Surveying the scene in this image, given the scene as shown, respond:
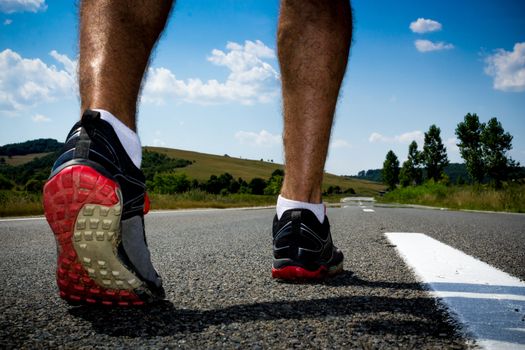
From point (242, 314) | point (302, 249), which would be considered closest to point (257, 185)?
point (302, 249)

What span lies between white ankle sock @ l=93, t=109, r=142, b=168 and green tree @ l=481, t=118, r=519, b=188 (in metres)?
45.1

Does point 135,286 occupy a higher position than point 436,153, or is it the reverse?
point 436,153

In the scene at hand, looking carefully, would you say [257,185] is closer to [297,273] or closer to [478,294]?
[297,273]

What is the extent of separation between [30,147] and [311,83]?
84.9 metres

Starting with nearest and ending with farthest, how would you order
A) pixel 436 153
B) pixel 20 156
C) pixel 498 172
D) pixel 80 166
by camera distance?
1. pixel 80 166
2. pixel 498 172
3. pixel 436 153
4. pixel 20 156

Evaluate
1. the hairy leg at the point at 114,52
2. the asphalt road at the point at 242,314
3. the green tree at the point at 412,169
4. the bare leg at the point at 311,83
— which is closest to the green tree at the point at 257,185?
the green tree at the point at 412,169

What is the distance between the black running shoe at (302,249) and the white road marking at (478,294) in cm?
36

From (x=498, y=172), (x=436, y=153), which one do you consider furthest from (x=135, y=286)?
(x=436, y=153)

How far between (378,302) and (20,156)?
256 ft

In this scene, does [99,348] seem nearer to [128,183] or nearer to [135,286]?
[135,286]

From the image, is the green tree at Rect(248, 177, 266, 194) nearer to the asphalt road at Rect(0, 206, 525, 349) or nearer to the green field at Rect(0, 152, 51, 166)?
the green field at Rect(0, 152, 51, 166)

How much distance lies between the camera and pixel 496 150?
40031mm

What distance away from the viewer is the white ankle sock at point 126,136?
1067 millimetres

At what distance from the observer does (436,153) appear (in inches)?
2090
